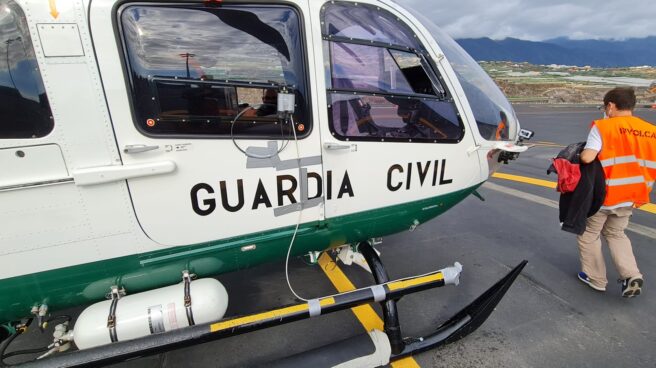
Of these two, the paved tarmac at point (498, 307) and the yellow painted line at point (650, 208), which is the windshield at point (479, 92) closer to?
the paved tarmac at point (498, 307)

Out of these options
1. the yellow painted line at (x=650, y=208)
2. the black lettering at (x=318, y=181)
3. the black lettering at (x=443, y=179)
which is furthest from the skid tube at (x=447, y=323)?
the yellow painted line at (x=650, y=208)

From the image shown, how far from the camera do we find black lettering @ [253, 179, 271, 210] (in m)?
2.00

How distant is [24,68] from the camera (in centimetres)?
153

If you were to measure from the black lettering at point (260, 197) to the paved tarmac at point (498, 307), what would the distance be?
1.30 m

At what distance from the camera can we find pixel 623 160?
2.80 metres

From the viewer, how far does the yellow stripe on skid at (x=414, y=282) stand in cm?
220

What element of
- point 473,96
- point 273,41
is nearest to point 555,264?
point 473,96

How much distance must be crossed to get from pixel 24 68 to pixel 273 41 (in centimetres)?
118

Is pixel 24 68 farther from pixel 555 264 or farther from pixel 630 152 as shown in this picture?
pixel 555 264

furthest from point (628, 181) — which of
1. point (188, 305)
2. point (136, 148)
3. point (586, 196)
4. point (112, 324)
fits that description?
point (112, 324)

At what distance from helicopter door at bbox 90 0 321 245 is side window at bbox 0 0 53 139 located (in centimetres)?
27

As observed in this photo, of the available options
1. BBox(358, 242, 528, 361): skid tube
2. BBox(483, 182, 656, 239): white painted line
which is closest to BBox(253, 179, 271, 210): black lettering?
BBox(358, 242, 528, 361): skid tube

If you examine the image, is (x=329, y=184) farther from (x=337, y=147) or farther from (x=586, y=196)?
(x=586, y=196)

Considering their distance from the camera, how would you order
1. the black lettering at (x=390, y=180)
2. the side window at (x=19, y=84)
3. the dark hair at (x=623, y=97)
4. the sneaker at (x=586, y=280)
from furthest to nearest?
the sneaker at (x=586, y=280), the dark hair at (x=623, y=97), the black lettering at (x=390, y=180), the side window at (x=19, y=84)
